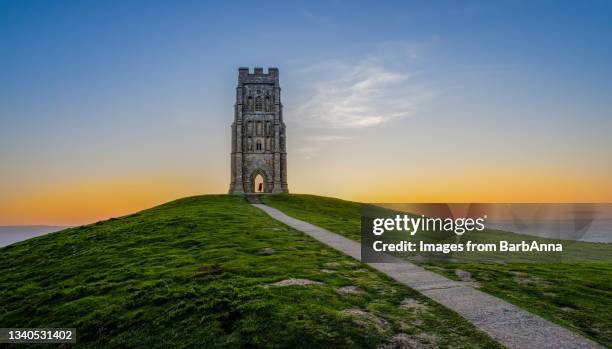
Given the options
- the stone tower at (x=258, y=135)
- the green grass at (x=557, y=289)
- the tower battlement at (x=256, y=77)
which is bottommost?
the green grass at (x=557, y=289)

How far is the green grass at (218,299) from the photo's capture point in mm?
10617

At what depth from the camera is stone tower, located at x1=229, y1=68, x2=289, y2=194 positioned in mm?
70125

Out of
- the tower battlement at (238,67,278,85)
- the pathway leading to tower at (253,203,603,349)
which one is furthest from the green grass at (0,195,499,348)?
the tower battlement at (238,67,278,85)

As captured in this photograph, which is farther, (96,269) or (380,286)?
(96,269)

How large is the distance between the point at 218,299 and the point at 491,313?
8.62 metres

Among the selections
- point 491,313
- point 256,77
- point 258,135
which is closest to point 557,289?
point 491,313

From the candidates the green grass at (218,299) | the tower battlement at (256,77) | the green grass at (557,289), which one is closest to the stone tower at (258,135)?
the tower battlement at (256,77)

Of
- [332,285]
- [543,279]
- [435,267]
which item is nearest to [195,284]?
[332,285]

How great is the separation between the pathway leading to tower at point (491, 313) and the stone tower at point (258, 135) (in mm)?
53350

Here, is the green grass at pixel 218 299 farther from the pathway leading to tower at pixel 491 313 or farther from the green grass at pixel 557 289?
the green grass at pixel 557 289

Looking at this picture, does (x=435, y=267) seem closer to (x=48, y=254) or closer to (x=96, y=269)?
(x=96, y=269)

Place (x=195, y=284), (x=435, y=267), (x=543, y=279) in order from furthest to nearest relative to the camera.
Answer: (x=435, y=267) < (x=543, y=279) < (x=195, y=284)

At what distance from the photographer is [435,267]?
18.0 meters

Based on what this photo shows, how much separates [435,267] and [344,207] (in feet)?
126
